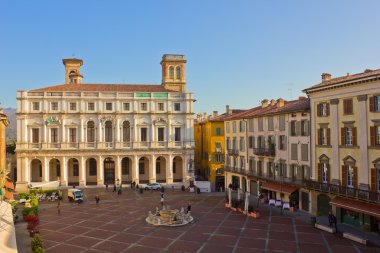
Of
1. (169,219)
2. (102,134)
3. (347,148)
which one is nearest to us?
(347,148)

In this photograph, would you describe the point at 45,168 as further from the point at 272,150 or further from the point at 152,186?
the point at 272,150

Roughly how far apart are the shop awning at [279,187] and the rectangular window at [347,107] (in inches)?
438

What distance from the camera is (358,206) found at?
27.8 meters

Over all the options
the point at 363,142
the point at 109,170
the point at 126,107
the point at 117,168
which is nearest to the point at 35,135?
the point at 109,170

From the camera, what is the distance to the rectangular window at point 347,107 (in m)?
30.4

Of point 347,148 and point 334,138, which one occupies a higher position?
point 334,138

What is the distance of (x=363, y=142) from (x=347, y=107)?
3749 mm

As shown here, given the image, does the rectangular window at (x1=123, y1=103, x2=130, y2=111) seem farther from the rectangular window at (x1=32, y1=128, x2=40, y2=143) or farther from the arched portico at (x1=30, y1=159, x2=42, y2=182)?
the arched portico at (x1=30, y1=159, x2=42, y2=182)

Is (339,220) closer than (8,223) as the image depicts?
No

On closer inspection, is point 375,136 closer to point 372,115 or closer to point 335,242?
point 372,115

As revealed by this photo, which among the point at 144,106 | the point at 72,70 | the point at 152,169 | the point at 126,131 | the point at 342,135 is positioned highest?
the point at 72,70

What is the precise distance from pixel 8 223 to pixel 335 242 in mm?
25594

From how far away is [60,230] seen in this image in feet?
97.6

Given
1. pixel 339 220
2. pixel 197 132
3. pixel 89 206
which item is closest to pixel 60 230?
pixel 89 206
